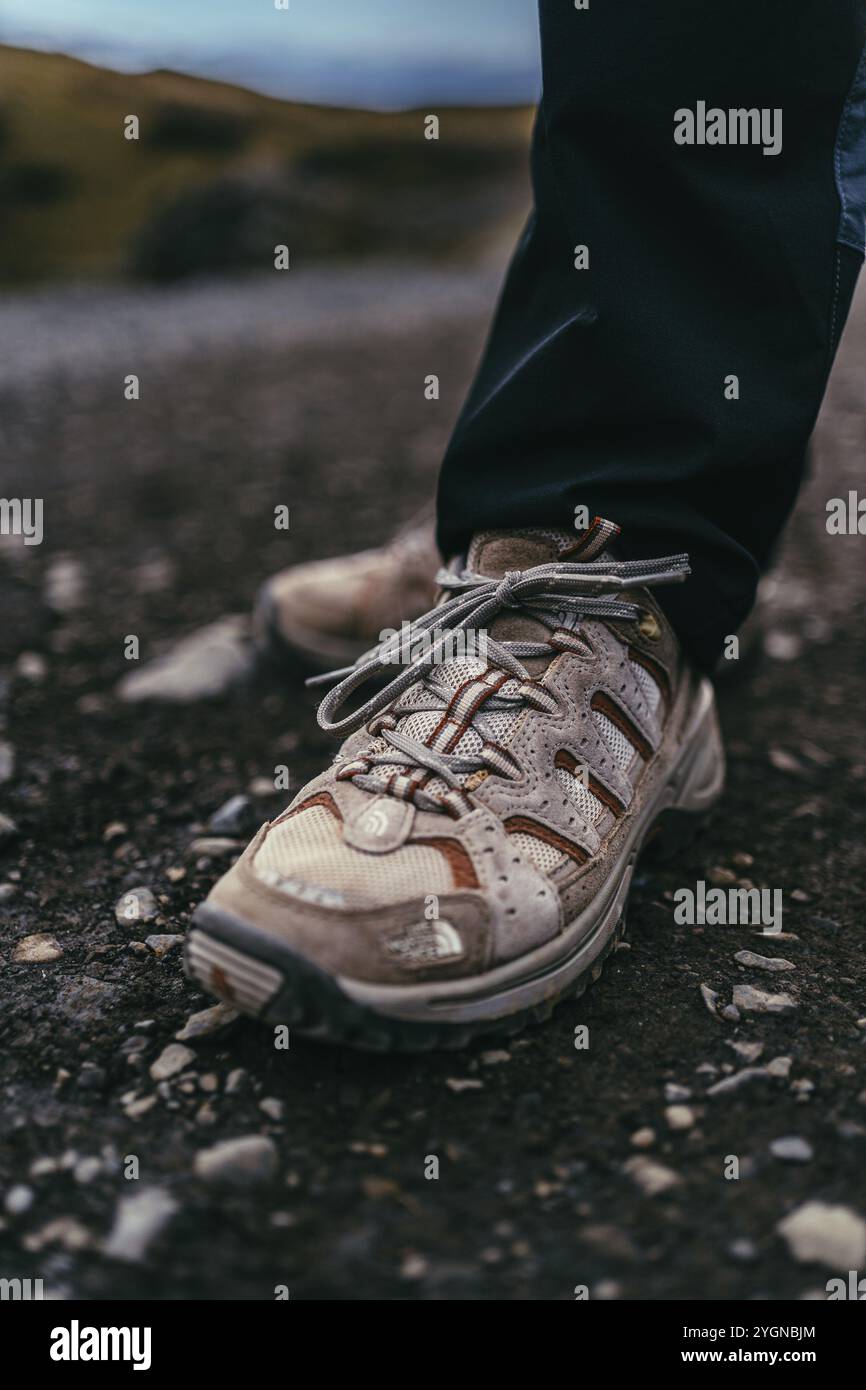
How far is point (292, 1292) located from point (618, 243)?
1515mm

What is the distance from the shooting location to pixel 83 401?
6340mm

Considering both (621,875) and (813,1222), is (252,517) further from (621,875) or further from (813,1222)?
(813,1222)

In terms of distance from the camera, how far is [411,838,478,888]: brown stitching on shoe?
1.51m

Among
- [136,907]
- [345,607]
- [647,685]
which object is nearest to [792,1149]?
[647,685]

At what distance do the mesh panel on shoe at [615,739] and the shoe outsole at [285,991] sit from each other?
21.2 inches

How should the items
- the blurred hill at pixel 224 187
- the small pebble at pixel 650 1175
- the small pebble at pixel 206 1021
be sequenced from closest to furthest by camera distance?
the small pebble at pixel 650 1175 < the small pebble at pixel 206 1021 < the blurred hill at pixel 224 187

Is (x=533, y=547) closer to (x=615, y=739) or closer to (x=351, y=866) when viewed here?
(x=615, y=739)

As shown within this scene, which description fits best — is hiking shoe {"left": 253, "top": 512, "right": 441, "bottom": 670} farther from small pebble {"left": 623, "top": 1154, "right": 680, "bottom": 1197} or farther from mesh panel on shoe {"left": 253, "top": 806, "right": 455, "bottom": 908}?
small pebble {"left": 623, "top": 1154, "right": 680, "bottom": 1197}

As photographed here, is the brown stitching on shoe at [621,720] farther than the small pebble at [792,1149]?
Yes

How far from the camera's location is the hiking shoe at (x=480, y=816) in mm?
1409

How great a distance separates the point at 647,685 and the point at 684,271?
0.66 metres

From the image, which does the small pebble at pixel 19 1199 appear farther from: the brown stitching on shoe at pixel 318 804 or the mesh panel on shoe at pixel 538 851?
the mesh panel on shoe at pixel 538 851

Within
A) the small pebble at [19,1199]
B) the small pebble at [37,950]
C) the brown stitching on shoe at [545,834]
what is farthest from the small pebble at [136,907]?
the brown stitching on shoe at [545,834]

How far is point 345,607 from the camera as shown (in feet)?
8.96
